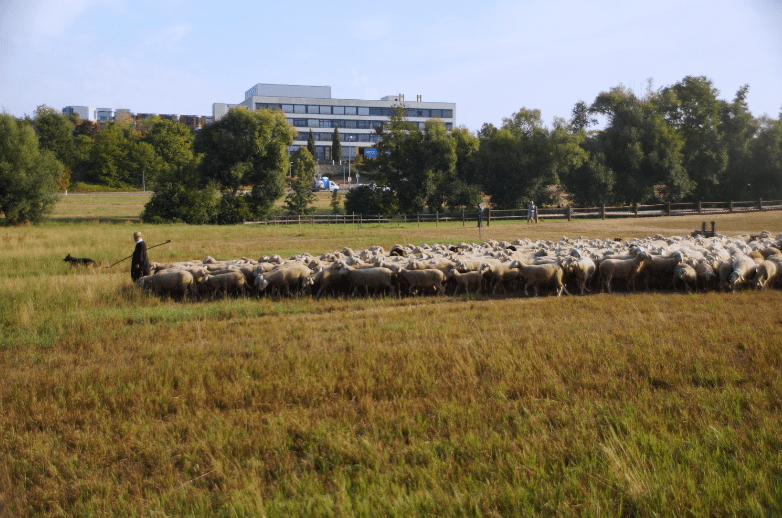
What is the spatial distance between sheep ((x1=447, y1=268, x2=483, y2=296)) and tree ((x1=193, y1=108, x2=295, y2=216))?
37600 millimetres

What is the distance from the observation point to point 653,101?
55656mm

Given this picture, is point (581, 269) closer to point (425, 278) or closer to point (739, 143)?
point (425, 278)

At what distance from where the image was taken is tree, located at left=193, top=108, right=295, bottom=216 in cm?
4769

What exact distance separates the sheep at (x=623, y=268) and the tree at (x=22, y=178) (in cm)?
4172

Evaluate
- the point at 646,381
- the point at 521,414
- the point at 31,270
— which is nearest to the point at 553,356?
the point at 646,381

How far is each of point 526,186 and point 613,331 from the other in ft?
149

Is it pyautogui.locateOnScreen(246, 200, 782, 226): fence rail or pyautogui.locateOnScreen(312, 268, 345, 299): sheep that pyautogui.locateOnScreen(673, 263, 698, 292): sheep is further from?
pyautogui.locateOnScreen(246, 200, 782, 226): fence rail

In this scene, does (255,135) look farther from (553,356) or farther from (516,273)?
(553,356)

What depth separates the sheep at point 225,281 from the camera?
1337 centimetres

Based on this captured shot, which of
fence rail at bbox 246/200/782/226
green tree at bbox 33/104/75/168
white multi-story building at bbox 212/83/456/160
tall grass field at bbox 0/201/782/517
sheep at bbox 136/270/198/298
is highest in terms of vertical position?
white multi-story building at bbox 212/83/456/160

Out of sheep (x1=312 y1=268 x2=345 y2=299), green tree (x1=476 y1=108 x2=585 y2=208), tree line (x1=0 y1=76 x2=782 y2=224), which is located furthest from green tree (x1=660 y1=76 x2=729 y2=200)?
sheep (x1=312 y1=268 x2=345 y2=299)

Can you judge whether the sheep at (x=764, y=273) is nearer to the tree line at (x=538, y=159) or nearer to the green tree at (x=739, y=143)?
the tree line at (x=538, y=159)

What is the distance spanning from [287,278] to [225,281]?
149 centimetres

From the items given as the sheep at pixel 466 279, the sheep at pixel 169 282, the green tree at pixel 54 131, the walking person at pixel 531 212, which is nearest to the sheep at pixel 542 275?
the sheep at pixel 466 279
